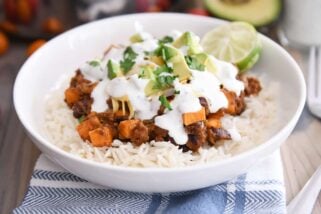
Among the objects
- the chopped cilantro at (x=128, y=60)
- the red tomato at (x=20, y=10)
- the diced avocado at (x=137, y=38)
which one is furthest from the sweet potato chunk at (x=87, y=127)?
the red tomato at (x=20, y=10)

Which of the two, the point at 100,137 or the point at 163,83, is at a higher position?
the point at 163,83

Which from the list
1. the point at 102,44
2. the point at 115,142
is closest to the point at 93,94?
the point at 115,142

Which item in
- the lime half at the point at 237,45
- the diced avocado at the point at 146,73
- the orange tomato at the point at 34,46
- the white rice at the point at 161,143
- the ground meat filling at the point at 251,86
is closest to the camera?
the white rice at the point at 161,143

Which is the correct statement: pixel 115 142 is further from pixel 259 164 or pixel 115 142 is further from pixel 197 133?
pixel 259 164

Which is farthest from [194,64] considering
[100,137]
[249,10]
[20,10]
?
[20,10]

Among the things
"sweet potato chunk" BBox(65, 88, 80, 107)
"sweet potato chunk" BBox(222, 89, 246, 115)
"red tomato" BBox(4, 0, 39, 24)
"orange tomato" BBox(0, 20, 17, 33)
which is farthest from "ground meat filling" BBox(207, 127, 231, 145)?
"orange tomato" BBox(0, 20, 17, 33)

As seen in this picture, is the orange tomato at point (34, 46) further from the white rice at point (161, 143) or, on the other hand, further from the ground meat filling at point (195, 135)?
the ground meat filling at point (195, 135)

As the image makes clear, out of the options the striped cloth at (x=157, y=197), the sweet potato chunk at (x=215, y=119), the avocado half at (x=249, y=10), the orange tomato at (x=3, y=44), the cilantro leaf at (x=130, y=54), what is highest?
the cilantro leaf at (x=130, y=54)

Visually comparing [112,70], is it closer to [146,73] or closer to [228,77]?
[146,73]
